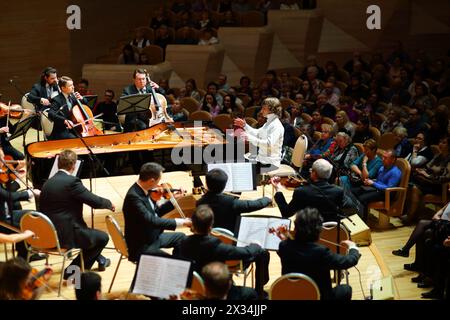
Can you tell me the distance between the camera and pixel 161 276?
16.9ft

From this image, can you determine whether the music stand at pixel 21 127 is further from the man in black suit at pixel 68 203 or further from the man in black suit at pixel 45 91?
the man in black suit at pixel 68 203

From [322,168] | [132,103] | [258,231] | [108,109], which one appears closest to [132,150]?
[132,103]

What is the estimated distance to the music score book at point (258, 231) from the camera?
19.8ft

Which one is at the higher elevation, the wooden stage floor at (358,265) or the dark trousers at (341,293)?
the dark trousers at (341,293)

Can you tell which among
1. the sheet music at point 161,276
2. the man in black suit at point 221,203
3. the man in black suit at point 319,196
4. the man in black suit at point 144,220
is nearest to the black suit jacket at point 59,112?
the man in black suit at point 144,220

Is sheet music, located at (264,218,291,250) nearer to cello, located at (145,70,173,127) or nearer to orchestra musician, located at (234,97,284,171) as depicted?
orchestra musician, located at (234,97,284,171)

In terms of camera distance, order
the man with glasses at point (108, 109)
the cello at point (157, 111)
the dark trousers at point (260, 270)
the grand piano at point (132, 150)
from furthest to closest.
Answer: the man with glasses at point (108, 109) < the cello at point (157, 111) < the grand piano at point (132, 150) < the dark trousers at point (260, 270)

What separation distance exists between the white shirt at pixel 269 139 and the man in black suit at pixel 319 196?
68.4 inches

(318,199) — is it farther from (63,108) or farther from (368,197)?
(63,108)

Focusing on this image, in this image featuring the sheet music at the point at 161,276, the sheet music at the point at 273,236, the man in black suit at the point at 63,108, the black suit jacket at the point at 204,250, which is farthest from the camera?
the man in black suit at the point at 63,108

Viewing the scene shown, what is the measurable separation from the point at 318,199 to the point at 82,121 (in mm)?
3558

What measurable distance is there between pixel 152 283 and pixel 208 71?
9.95 m

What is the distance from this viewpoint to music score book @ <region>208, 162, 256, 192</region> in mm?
7211
